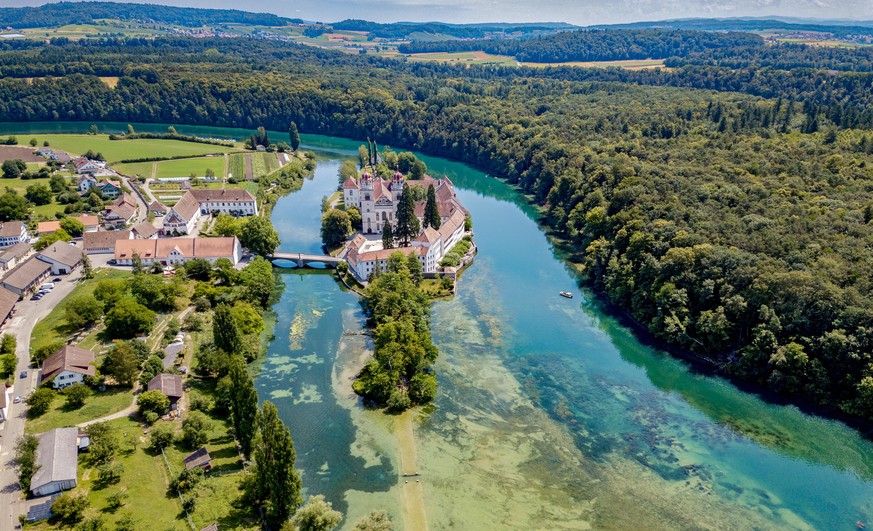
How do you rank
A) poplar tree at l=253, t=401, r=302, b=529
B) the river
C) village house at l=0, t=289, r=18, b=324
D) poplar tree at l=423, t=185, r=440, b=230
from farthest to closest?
poplar tree at l=423, t=185, r=440, b=230 → village house at l=0, t=289, r=18, b=324 → the river → poplar tree at l=253, t=401, r=302, b=529

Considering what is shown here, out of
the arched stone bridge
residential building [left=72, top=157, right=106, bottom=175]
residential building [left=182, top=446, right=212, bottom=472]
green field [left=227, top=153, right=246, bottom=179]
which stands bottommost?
the arched stone bridge

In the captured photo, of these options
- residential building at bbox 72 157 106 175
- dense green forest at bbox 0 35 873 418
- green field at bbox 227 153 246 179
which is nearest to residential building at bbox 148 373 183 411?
dense green forest at bbox 0 35 873 418

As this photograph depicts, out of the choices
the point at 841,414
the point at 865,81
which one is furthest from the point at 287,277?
the point at 865,81

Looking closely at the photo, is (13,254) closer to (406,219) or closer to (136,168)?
(406,219)

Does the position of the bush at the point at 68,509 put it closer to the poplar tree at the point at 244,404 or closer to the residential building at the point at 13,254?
the poplar tree at the point at 244,404

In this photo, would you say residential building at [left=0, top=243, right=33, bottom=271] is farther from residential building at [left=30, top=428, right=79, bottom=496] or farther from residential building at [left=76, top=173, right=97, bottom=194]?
residential building at [left=30, top=428, right=79, bottom=496]

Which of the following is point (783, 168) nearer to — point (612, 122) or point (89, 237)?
point (612, 122)
